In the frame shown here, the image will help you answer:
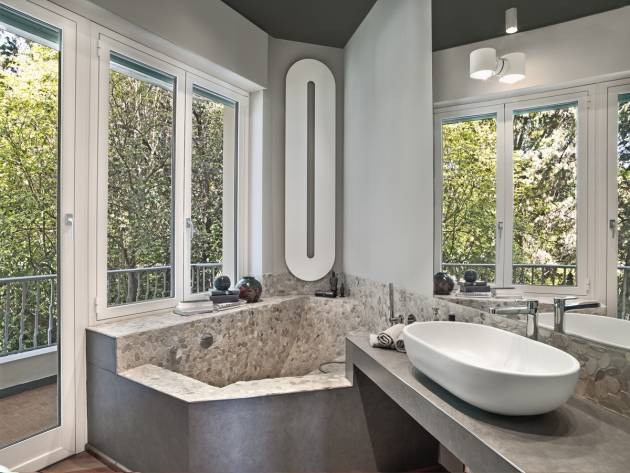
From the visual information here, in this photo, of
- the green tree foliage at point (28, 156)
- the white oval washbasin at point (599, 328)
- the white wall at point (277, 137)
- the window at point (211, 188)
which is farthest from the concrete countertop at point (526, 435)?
the white wall at point (277, 137)

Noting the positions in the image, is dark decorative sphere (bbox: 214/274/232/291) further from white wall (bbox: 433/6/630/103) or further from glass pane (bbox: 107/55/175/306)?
white wall (bbox: 433/6/630/103)

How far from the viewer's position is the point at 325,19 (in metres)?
3.26

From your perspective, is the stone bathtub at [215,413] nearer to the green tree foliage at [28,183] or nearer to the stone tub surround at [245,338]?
the stone tub surround at [245,338]

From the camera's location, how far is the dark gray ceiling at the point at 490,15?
152 centimetres

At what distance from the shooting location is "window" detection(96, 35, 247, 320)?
2.44 m

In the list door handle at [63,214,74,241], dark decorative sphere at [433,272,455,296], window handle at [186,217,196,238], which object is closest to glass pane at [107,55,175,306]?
window handle at [186,217,196,238]

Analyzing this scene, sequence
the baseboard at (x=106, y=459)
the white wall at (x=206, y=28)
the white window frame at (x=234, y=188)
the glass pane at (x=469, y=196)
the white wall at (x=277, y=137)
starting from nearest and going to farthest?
the glass pane at (x=469, y=196), the baseboard at (x=106, y=459), the white wall at (x=206, y=28), the white window frame at (x=234, y=188), the white wall at (x=277, y=137)

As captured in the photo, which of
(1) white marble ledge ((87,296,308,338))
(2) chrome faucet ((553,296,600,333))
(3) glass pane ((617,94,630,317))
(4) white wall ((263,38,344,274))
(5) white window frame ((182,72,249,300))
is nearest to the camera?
(3) glass pane ((617,94,630,317))

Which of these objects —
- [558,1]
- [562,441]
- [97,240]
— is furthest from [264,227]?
[562,441]

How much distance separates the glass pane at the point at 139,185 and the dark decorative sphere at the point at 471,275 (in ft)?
6.09

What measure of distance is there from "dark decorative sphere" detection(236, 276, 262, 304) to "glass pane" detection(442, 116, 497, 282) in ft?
4.79

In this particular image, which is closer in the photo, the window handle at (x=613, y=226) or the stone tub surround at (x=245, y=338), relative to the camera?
the window handle at (x=613, y=226)

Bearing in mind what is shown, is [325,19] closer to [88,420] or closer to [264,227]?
[264,227]

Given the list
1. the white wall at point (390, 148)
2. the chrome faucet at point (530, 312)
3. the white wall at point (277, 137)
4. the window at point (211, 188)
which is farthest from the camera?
the white wall at point (277, 137)
